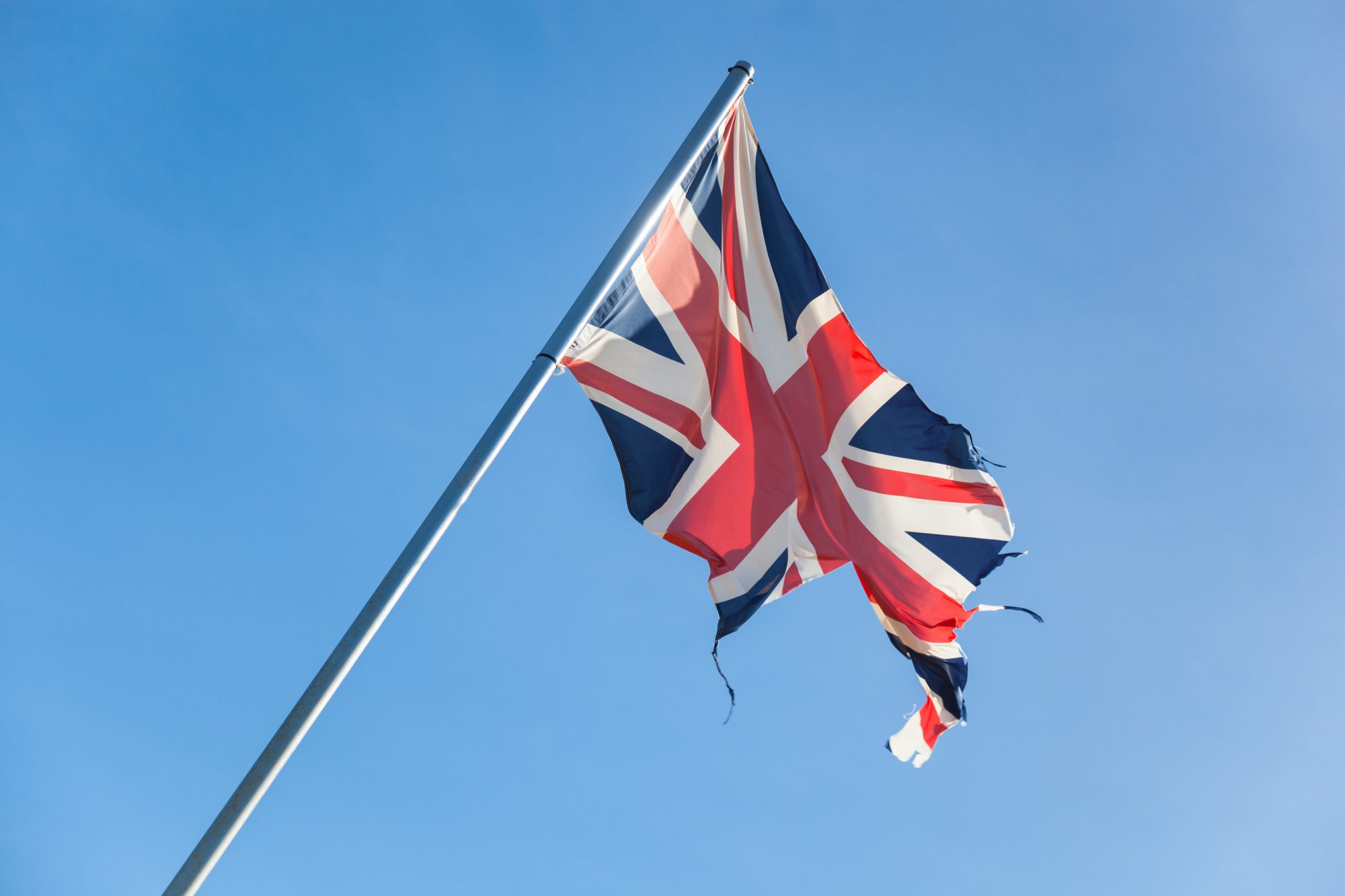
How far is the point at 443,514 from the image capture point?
603 cm

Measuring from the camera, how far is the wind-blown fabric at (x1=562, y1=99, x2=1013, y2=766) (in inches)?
334

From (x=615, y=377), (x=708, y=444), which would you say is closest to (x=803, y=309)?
(x=708, y=444)

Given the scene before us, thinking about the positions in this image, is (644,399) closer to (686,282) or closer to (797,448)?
(686,282)

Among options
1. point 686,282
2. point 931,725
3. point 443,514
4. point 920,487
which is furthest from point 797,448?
point 443,514

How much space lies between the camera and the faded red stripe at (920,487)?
29.7 ft

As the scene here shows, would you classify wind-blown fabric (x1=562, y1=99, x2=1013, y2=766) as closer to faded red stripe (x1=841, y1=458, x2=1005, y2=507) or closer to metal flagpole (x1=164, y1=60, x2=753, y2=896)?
faded red stripe (x1=841, y1=458, x2=1005, y2=507)

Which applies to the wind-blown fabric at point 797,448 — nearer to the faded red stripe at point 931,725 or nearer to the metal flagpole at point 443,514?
the faded red stripe at point 931,725

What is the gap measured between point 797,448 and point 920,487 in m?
1.19

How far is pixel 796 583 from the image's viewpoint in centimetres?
885

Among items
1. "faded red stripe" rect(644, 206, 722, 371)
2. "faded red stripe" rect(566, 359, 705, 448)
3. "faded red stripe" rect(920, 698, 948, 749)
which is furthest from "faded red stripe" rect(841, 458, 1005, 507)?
"faded red stripe" rect(920, 698, 948, 749)

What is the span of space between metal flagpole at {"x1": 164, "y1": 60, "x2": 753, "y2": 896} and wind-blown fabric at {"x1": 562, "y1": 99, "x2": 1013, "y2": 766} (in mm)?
428

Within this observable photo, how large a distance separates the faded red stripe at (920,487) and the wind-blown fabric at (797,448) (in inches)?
0.5

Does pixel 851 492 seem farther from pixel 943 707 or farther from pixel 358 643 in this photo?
pixel 358 643

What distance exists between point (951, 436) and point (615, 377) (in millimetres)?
3345
